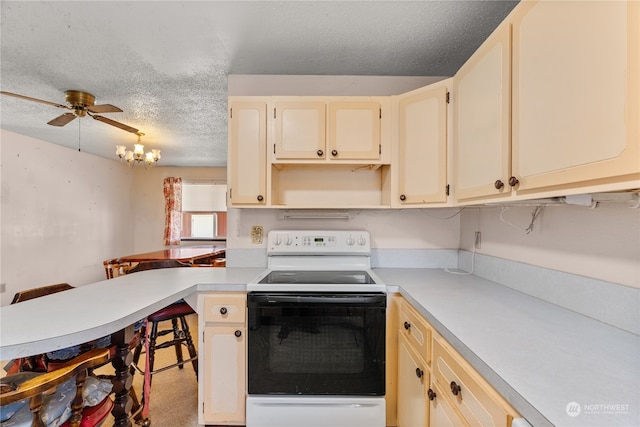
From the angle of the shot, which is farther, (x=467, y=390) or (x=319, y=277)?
(x=319, y=277)

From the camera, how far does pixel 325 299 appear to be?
A: 147cm

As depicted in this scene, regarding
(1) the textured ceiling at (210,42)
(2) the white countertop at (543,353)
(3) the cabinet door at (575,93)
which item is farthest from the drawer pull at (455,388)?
(1) the textured ceiling at (210,42)

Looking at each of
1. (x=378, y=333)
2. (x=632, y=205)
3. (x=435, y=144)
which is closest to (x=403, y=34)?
(x=435, y=144)

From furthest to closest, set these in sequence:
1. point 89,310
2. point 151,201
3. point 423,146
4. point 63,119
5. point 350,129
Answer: point 151,201 < point 63,119 < point 350,129 < point 423,146 < point 89,310

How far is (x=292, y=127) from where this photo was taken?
180cm

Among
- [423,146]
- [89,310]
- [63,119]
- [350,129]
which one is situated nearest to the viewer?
[89,310]

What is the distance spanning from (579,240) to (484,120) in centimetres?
63

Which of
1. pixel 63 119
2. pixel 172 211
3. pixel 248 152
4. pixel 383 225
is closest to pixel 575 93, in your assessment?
pixel 383 225

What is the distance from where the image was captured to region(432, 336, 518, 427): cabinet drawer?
673mm

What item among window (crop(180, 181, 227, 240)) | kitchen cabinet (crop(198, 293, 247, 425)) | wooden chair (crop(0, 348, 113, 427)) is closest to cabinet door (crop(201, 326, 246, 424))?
kitchen cabinet (crop(198, 293, 247, 425))

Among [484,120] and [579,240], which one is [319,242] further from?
[579,240]

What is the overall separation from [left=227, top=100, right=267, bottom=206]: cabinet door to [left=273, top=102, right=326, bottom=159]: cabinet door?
13cm

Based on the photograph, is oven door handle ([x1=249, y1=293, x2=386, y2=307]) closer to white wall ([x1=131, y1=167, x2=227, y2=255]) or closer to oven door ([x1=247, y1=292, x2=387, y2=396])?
oven door ([x1=247, y1=292, x2=387, y2=396])

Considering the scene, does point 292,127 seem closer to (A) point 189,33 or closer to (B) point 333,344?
(A) point 189,33
